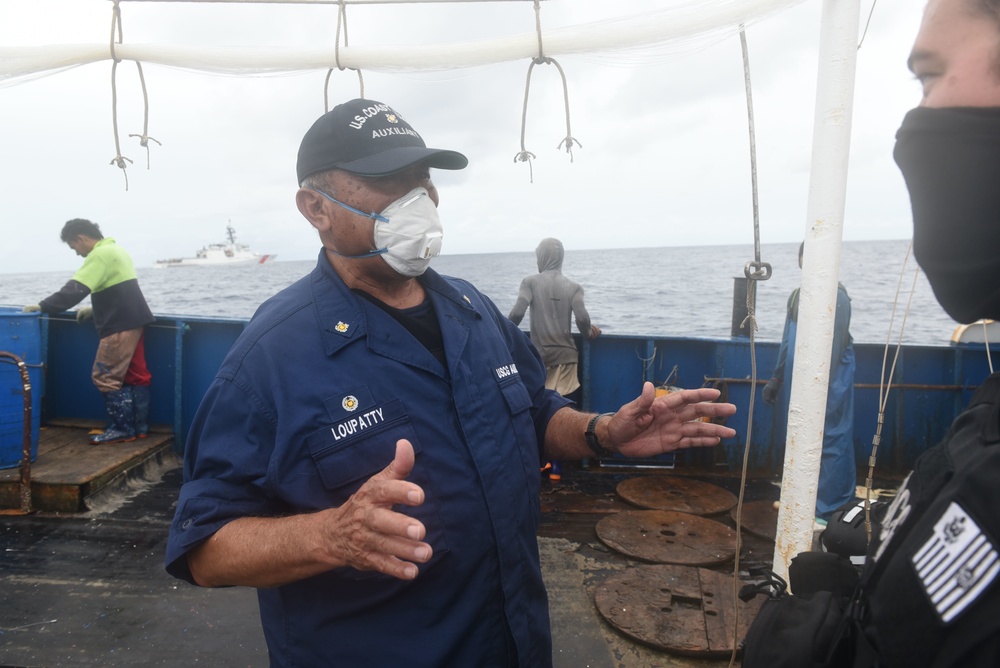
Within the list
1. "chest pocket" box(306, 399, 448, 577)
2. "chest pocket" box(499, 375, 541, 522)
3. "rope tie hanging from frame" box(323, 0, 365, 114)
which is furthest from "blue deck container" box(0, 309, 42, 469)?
"chest pocket" box(499, 375, 541, 522)

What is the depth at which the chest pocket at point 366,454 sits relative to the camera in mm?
1545

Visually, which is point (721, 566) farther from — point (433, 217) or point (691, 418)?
point (433, 217)

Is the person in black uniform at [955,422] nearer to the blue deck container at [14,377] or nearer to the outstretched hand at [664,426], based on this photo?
the outstretched hand at [664,426]

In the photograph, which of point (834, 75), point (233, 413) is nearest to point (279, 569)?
point (233, 413)

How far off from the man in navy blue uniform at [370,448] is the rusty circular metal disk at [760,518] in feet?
10.5

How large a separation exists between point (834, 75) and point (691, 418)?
184cm

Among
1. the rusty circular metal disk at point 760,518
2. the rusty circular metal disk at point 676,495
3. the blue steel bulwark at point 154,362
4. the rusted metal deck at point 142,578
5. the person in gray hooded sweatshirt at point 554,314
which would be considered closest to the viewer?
the rusted metal deck at point 142,578

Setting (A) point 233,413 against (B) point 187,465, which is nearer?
(A) point 233,413

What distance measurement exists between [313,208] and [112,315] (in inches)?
194

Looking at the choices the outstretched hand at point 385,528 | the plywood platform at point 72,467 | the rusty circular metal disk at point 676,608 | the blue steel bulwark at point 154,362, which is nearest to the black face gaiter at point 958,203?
the outstretched hand at point 385,528

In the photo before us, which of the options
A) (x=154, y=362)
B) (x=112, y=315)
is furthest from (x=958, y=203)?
(x=154, y=362)

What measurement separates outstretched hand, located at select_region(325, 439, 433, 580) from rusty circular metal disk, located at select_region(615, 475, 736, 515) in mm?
4331

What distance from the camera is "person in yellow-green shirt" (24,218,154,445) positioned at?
5547 mm

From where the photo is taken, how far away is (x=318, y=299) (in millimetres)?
1736
